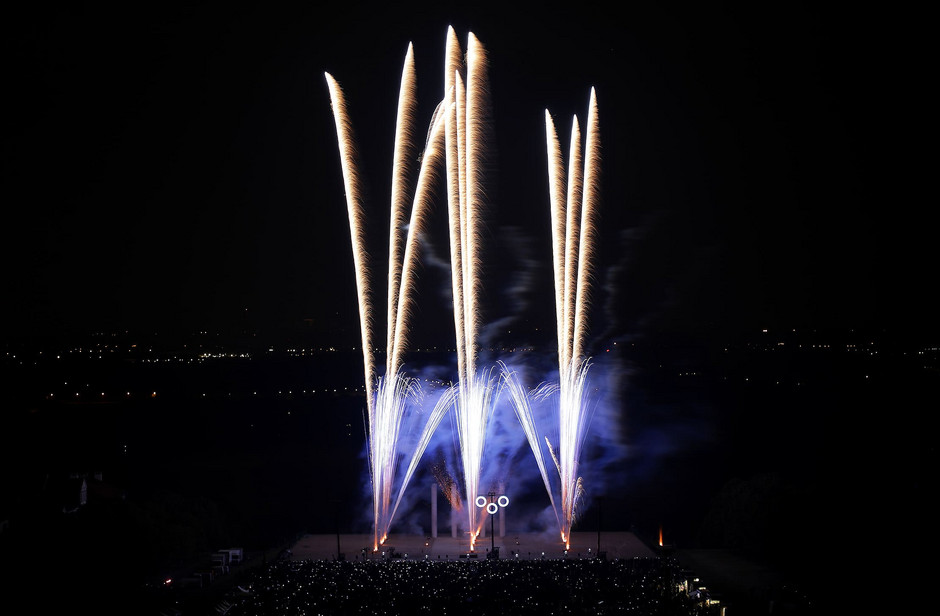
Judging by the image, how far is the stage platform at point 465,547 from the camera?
18.5m

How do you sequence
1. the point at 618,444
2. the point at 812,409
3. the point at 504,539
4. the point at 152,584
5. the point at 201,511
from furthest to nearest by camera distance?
the point at 812,409, the point at 618,444, the point at 201,511, the point at 504,539, the point at 152,584

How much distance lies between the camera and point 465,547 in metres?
19.5

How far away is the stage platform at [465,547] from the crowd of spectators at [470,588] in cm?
107

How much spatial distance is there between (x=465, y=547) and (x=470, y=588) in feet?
14.5

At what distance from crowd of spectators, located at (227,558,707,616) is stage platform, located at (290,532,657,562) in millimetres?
1070

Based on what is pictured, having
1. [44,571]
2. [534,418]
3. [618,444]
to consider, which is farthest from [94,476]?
[618,444]

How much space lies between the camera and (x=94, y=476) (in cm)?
2556

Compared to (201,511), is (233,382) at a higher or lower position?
higher

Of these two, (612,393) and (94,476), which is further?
(612,393)

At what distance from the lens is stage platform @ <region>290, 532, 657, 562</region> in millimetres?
18500

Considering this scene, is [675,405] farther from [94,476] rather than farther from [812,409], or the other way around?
[94,476]

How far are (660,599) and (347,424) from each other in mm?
37371

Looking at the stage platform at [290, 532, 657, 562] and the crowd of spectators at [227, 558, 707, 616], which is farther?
the stage platform at [290, 532, 657, 562]

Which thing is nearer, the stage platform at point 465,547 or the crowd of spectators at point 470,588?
the crowd of spectators at point 470,588
